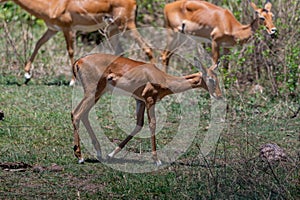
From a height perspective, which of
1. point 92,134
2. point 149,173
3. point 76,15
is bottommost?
point 149,173

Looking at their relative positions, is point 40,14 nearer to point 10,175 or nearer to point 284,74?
point 284,74

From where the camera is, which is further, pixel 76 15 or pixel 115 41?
pixel 115 41

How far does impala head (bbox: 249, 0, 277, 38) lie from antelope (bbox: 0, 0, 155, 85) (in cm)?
186

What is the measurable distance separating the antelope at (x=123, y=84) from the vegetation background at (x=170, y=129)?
1.33 ft

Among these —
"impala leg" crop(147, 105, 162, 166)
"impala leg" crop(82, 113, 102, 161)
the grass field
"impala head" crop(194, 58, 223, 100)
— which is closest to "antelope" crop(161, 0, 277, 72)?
the grass field

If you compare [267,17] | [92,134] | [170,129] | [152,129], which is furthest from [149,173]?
[267,17]

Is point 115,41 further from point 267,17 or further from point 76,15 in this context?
point 267,17

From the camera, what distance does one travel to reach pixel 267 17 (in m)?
10.6

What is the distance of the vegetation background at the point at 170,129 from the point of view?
5859 mm

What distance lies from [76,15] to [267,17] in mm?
3020

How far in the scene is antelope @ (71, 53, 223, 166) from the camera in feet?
22.8

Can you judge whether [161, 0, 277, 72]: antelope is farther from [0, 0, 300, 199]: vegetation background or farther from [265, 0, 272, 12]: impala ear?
[0, 0, 300, 199]: vegetation background

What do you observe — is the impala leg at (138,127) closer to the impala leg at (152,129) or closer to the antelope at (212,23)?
the impala leg at (152,129)

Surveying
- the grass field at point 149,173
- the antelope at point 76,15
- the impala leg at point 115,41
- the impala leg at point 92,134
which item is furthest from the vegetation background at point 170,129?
the impala leg at point 115,41
